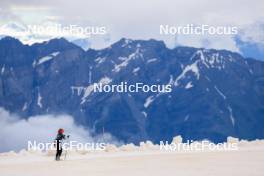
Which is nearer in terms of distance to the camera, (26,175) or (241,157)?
(26,175)

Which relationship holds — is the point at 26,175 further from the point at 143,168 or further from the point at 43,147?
the point at 43,147

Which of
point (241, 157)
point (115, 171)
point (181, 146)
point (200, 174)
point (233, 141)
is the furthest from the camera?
point (233, 141)

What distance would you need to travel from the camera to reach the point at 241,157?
3744 centimetres

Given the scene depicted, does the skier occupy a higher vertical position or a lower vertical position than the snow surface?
higher

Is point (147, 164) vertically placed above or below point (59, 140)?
below

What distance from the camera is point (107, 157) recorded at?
132ft

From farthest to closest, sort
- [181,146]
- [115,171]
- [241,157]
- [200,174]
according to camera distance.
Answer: [181,146] < [241,157] < [115,171] < [200,174]

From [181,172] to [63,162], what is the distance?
10.2 m

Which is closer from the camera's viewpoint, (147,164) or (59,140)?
(147,164)

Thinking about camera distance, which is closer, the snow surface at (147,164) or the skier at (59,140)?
the snow surface at (147,164)

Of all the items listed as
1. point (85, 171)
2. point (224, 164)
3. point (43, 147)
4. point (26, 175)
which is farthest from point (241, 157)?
point (43, 147)

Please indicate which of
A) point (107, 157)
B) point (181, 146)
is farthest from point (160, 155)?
point (181, 146)

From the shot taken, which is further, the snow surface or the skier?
the skier

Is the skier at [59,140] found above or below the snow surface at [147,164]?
above
